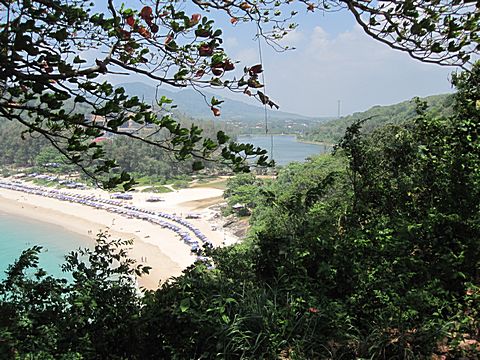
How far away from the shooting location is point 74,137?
147 centimetres

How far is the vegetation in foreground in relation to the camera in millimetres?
1618

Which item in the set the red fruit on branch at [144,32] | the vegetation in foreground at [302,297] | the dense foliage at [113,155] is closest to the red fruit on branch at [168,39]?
the red fruit on branch at [144,32]

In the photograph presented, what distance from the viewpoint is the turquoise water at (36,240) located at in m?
16.9

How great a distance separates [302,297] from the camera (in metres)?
1.85

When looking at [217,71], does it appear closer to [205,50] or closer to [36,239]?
[205,50]

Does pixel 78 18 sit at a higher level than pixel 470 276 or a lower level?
higher

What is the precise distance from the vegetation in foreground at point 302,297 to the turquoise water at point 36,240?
14.6 metres

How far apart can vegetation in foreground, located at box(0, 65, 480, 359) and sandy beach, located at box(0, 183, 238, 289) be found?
37.3ft

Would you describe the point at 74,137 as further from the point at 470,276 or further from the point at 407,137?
the point at 407,137

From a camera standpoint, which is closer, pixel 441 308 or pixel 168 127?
pixel 168 127

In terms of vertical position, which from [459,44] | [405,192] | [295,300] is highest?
[459,44]

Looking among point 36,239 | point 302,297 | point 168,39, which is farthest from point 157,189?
point 168,39

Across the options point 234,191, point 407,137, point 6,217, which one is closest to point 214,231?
point 234,191

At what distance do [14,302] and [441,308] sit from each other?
1885 millimetres
